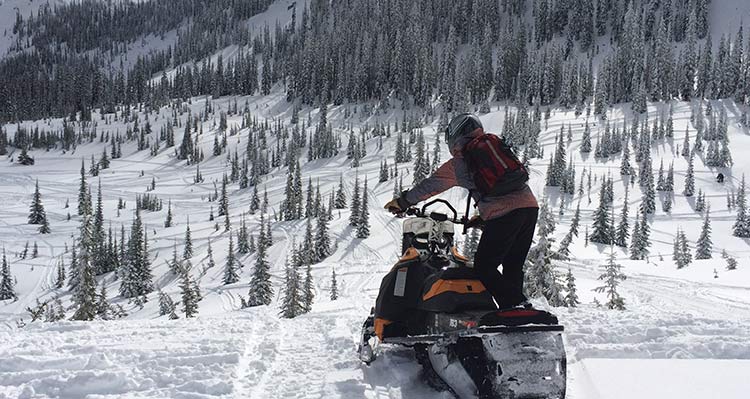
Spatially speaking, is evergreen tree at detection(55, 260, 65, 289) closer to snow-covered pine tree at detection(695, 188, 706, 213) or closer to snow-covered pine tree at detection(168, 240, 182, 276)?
snow-covered pine tree at detection(168, 240, 182, 276)

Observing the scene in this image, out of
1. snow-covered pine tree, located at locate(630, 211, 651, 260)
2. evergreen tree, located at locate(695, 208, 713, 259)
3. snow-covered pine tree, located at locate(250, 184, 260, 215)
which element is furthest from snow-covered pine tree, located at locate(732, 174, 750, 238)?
snow-covered pine tree, located at locate(250, 184, 260, 215)

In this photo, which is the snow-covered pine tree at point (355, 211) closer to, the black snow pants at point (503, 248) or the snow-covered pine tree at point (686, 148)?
the snow-covered pine tree at point (686, 148)

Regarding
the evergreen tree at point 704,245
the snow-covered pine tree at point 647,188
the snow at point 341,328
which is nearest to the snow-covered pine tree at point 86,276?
the snow at point 341,328

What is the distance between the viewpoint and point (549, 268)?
66.5 ft

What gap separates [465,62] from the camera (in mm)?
132375

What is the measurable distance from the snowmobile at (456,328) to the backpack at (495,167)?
905 millimetres

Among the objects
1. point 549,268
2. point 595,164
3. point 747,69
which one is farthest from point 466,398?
point 747,69

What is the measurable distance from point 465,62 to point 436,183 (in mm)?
133629

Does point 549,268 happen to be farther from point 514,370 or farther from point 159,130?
point 159,130

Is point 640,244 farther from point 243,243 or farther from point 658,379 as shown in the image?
point 658,379

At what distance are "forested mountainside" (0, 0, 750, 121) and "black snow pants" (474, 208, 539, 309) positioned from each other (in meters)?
106

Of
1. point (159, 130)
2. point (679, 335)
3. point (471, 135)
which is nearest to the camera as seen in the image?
point (471, 135)

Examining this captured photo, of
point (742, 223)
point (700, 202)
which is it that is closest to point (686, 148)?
point (700, 202)

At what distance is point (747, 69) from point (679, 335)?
375ft
